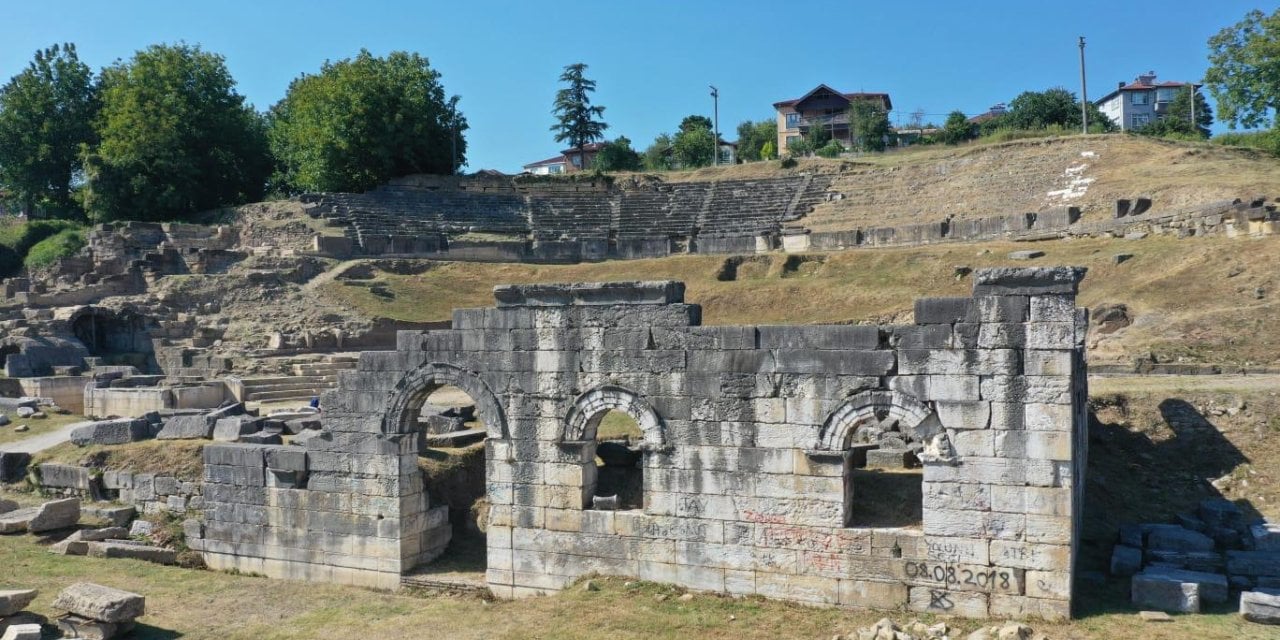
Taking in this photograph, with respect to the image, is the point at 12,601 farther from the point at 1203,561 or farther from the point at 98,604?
the point at 1203,561

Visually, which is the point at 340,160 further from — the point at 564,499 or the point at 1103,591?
the point at 1103,591

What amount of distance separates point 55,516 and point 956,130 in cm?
5944

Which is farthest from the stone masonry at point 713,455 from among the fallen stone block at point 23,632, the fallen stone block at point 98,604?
the fallen stone block at point 23,632

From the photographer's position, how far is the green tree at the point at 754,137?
8171 cm

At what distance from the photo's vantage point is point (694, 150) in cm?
7500

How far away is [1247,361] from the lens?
20188mm

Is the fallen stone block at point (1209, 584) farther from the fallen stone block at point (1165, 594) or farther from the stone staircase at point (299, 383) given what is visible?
the stone staircase at point (299, 383)

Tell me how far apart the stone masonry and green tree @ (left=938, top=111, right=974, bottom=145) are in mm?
52358

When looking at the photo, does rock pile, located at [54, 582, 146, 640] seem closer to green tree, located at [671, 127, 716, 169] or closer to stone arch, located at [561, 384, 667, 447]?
stone arch, located at [561, 384, 667, 447]

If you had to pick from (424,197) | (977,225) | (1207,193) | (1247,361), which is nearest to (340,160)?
(424,197)

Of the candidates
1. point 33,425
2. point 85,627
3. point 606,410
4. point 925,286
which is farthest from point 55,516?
point 925,286

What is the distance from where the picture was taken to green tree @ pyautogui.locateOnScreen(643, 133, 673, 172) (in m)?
73.6

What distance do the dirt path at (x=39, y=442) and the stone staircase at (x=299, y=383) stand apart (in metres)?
5.58

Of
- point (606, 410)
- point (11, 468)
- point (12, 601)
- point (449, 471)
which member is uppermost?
point (606, 410)
